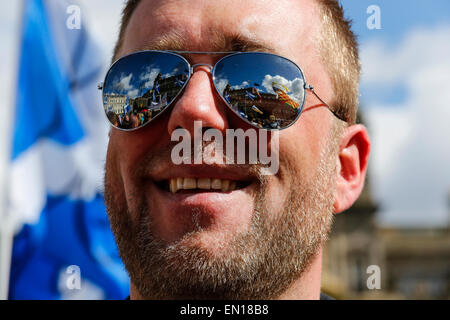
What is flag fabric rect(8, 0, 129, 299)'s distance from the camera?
232 inches

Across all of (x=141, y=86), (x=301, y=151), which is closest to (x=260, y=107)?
(x=301, y=151)

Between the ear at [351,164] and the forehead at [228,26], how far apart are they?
52 cm

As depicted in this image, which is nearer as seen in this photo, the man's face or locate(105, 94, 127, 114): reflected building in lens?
the man's face

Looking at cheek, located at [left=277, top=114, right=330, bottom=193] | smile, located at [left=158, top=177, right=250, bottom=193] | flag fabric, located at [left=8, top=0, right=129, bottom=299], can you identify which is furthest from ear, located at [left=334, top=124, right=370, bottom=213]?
flag fabric, located at [left=8, top=0, right=129, bottom=299]

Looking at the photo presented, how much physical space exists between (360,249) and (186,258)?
162 feet

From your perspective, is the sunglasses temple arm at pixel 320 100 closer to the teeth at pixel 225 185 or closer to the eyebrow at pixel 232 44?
the eyebrow at pixel 232 44

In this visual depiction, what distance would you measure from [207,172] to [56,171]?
469 cm

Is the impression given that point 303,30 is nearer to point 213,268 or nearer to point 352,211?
point 213,268

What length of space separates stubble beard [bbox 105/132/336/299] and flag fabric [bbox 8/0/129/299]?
3.74 m

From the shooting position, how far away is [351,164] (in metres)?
2.56

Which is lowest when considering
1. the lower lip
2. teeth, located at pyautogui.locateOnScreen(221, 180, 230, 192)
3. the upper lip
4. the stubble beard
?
the stubble beard

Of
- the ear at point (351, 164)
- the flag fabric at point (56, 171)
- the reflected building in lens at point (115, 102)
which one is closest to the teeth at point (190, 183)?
the reflected building in lens at point (115, 102)

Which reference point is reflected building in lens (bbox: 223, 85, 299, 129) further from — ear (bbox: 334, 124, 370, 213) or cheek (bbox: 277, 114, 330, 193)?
ear (bbox: 334, 124, 370, 213)

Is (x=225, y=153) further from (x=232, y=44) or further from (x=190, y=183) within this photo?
(x=232, y=44)
